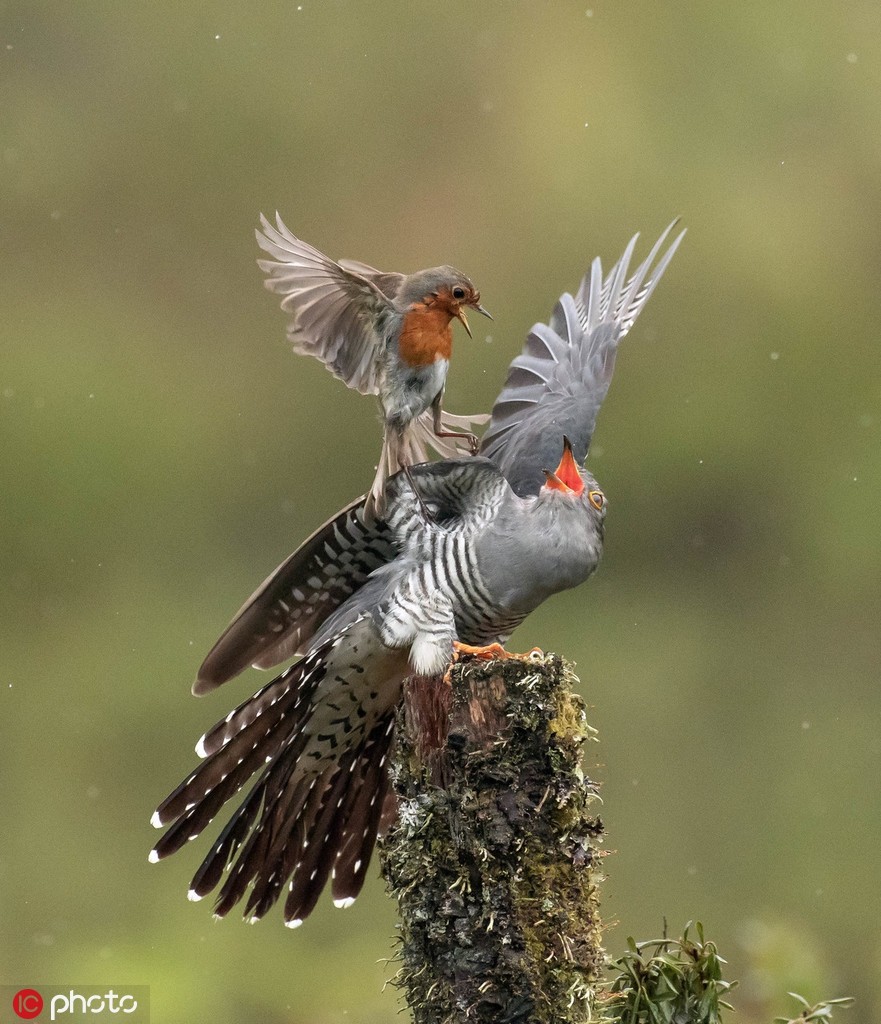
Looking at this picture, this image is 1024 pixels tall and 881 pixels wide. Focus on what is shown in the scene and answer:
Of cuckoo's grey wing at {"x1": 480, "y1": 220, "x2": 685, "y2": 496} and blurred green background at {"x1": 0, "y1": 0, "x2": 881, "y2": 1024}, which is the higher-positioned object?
blurred green background at {"x1": 0, "y1": 0, "x2": 881, "y2": 1024}

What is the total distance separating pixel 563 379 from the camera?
3.43 metres

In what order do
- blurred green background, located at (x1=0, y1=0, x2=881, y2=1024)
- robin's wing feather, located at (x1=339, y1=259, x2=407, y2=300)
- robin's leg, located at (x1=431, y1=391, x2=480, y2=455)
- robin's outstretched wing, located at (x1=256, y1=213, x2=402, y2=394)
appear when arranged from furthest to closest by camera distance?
blurred green background, located at (x1=0, y1=0, x2=881, y2=1024) < robin's leg, located at (x1=431, y1=391, x2=480, y2=455) < robin's wing feather, located at (x1=339, y1=259, x2=407, y2=300) < robin's outstretched wing, located at (x1=256, y1=213, x2=402, y2=394)

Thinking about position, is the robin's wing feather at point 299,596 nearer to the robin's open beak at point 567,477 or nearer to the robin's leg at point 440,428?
the robin's leg at point 440,428

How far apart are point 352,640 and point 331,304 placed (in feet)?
2.20

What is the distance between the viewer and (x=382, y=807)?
10.0 feet

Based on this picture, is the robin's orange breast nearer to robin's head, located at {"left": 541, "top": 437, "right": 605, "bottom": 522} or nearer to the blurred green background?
robin's head, located at {"left": 541, "top": 437, "right": 605, "bottom": 522}

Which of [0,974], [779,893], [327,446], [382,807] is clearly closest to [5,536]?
[327,446]

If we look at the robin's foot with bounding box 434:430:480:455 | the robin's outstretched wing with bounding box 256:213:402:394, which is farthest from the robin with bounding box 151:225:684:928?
the robin's outstretched wing with bounding box 256:213:402:394

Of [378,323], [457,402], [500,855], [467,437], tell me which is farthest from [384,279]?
[457,402]

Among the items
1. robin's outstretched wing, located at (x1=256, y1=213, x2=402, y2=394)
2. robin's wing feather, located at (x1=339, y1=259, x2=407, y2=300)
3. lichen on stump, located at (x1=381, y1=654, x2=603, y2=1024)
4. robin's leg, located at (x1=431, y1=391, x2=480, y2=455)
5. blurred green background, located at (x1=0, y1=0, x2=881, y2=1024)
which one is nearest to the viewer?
lichen on stump, located at (x1=381, y1=654, x2=603, y2=1024)

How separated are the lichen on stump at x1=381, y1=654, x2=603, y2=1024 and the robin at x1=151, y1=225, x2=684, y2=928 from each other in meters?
0.43

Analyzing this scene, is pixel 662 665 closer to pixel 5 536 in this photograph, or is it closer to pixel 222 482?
pixel 222 482

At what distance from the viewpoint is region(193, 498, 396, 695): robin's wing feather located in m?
3.01

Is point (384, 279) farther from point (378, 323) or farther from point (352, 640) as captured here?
point (352, 640)
